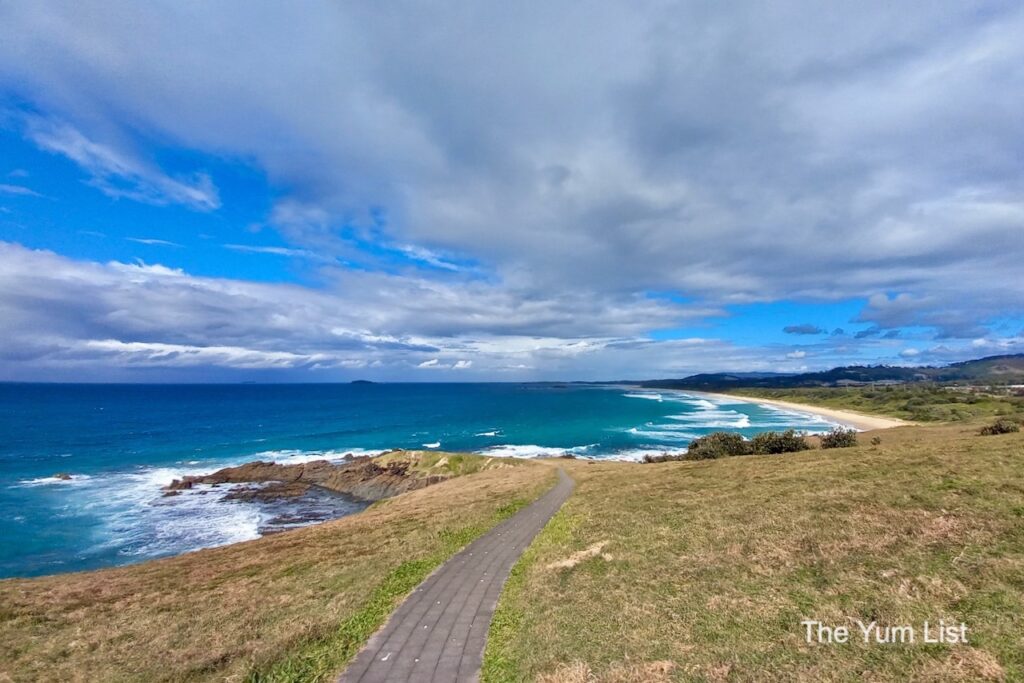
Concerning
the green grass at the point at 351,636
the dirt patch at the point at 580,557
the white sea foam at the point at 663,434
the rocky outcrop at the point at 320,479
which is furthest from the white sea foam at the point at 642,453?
the green grass at the point at 351,636

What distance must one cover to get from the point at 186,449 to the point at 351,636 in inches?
3657

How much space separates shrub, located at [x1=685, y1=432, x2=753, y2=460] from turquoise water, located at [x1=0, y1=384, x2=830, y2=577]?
27.8 meters

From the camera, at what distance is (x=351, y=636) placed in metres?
11.8

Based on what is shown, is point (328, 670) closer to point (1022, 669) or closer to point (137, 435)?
point (1022, 669)

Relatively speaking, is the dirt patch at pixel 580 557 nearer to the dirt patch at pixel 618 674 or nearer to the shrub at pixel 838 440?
the dirt patch at pixel 618 674

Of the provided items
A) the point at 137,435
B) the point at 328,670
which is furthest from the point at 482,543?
the point at 137,435

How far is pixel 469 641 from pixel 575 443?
83.0 meters

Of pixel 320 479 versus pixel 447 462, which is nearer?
pixel 447 462

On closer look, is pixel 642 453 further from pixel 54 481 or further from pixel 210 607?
pixel 54 481

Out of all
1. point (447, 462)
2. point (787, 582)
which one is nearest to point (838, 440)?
point (787, 582)

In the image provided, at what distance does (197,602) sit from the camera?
15359 mm

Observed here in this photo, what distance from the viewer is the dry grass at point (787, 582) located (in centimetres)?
916

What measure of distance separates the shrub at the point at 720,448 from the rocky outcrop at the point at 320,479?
→ 3060 centimetres

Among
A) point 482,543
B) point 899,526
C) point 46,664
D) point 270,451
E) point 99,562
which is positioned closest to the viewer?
point 46,664
